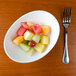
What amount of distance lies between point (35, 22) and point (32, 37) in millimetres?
122

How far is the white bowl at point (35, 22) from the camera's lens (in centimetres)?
77

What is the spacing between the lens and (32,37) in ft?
2.56

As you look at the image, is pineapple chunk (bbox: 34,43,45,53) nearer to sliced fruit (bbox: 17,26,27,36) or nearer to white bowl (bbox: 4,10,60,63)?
white bowl (bbox: 4,10,60,63)

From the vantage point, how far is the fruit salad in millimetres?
770

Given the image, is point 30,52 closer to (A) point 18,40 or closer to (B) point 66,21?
(A) point 18,40

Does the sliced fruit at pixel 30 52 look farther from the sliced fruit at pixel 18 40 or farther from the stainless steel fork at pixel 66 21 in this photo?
the stainless steel fork at pixel 66 21

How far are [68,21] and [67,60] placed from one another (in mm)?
293

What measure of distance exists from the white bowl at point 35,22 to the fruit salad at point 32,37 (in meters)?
0.03

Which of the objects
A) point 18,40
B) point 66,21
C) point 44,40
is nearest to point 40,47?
point 44,40

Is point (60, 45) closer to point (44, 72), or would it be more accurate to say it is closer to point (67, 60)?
point (67, 60)

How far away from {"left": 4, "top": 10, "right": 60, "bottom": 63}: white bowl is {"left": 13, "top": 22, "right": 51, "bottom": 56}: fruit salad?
0.03m
